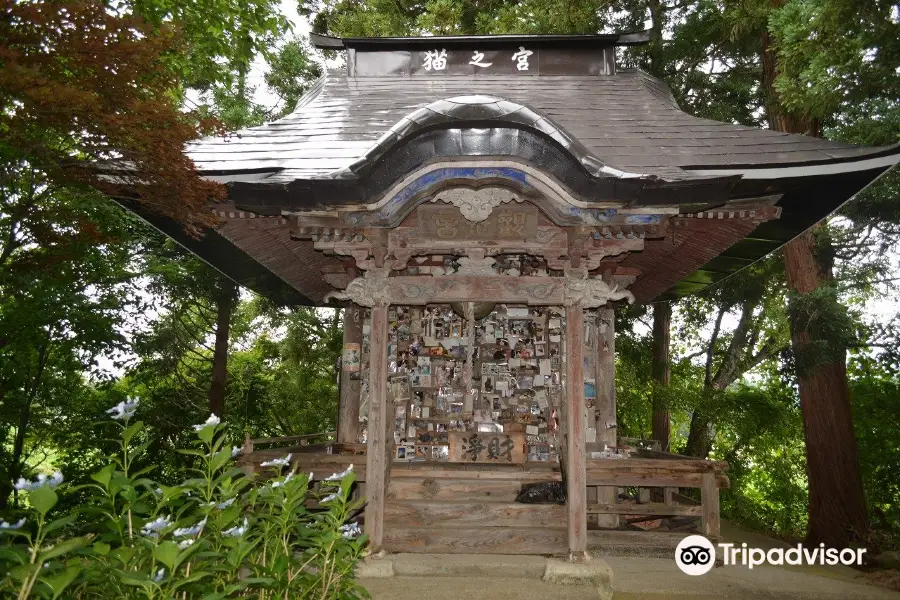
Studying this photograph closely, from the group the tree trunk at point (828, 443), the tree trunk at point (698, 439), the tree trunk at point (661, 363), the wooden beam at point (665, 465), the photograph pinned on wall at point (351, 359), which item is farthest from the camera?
the tree trunk at point (698, 439)

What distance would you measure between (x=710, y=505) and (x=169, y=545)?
18.9 ft

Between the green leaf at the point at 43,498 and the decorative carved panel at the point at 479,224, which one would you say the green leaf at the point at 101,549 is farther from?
the decorative carved panel at the point at 479,224

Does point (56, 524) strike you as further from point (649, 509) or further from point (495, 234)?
point (649, 509)

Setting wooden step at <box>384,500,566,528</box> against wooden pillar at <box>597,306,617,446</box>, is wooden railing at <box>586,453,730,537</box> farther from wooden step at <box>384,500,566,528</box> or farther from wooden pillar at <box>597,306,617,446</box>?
wooden pillar at <box>597,306,617,446</box>

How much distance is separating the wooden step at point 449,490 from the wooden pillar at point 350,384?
227 cm

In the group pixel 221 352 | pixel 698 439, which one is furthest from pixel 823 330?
pixel 221 352

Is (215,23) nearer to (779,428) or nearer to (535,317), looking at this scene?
(535,317)

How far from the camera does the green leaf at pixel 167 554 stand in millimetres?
2082

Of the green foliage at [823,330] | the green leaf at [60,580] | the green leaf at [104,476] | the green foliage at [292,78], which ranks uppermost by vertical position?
the green foliage at [292,78]

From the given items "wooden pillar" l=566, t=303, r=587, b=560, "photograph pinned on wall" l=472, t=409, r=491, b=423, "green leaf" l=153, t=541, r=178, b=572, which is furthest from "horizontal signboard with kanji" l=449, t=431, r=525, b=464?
"green leaf" l=153, t=541, r=178, b=572

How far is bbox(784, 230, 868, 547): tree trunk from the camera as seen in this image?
26.4 feet

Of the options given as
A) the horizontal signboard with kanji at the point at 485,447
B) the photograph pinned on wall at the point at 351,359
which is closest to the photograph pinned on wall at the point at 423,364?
the photograph pinned on wall at the point at 351,359

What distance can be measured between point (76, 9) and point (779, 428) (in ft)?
42.9

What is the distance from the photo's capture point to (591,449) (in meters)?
7.98
